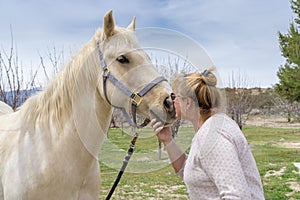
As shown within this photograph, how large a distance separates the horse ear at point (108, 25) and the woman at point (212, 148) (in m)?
0.54

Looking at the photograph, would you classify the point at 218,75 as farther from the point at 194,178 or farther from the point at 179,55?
the point at 194,178

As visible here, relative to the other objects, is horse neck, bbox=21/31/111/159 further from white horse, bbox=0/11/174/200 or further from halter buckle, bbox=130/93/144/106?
halter buckle, bbox=130/93/144/106

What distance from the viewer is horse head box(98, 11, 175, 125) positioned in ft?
5.53

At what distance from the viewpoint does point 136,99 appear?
5.79ft

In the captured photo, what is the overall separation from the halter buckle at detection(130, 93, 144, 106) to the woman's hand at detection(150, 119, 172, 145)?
0.14m

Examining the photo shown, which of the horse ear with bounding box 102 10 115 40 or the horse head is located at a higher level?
the horse ear with bounding box 102 10 115 40

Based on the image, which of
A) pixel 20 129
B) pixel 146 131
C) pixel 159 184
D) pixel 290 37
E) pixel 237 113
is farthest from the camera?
pixel 237 113

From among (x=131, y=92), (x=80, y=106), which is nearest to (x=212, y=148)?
(x=131, y=92)

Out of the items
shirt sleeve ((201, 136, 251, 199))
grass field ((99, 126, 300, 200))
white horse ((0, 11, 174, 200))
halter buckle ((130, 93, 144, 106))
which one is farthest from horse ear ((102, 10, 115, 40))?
shirt sleeve ((201, 136, 251, 199))

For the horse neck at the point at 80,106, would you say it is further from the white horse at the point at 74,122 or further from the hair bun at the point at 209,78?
the hair bun at the point at 209,78

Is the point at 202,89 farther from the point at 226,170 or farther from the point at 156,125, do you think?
the point at 226,170

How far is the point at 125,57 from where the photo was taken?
1812mm

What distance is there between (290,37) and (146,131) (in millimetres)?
16149

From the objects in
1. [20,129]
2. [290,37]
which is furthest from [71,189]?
[290,37]
